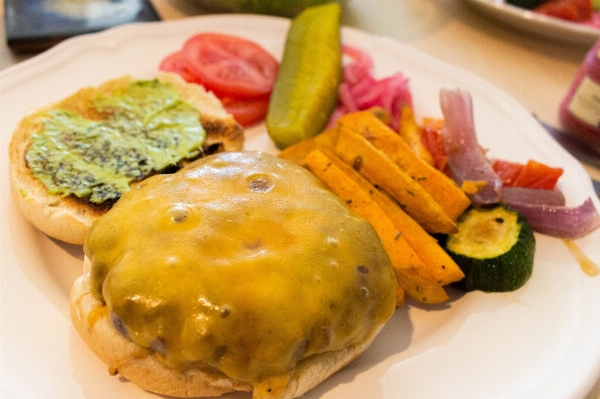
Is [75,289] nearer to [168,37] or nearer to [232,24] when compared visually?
[168,37]

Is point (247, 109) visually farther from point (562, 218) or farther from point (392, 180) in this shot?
point (562, 218)

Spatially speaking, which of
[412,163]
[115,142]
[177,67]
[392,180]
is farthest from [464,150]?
[177,67]

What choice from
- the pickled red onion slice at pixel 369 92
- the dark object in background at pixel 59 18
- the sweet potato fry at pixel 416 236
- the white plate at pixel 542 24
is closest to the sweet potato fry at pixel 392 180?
the sweet potato fry at pixel 416 236

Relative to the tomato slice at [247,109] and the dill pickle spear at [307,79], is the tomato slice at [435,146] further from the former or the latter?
the tomato slice at [247,109]

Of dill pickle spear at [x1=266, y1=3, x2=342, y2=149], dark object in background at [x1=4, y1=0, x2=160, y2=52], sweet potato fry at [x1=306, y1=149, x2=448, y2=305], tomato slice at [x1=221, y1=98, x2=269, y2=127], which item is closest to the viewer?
sweet potato fry at [x1=306, y1=149, x2=448, y2=305]

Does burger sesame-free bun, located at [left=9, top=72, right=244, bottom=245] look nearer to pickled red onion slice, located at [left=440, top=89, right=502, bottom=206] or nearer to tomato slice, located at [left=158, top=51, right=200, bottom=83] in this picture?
tomato slice, located at [left=158, top=51, right=200, bottom=83]

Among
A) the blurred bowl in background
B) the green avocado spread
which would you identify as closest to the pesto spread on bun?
the green avocado spread
